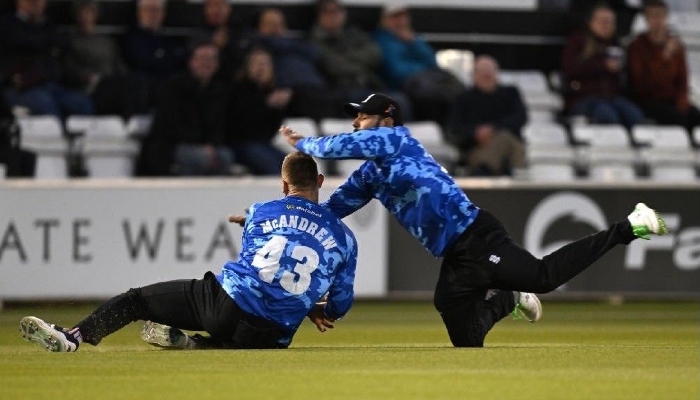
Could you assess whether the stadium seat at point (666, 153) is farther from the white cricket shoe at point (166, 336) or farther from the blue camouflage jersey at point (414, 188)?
the white cricket shoe at point (166, 336)

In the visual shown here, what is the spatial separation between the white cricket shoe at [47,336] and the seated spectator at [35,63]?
8.00 metres

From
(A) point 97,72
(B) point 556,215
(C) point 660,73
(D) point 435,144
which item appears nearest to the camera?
(B) point 556,215

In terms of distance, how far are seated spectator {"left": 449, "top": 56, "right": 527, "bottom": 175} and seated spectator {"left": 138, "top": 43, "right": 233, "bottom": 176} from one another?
2841 millimetres

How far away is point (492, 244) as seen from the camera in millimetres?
9734

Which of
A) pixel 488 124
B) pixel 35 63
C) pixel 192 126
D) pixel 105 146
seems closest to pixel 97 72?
pixel 35 63

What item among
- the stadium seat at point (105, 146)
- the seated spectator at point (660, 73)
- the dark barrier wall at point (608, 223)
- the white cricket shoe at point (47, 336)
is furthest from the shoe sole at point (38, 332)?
the seated spectator at point (660, 73)

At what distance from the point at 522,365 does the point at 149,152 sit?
29.7 ft

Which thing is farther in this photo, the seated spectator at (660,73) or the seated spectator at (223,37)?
the seated spectator at (660,73)

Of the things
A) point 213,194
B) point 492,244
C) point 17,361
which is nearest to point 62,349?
point 17,361

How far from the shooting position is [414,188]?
9.68m

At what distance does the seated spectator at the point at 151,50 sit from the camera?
1786cm

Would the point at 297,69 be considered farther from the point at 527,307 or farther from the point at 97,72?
the point at 527,307

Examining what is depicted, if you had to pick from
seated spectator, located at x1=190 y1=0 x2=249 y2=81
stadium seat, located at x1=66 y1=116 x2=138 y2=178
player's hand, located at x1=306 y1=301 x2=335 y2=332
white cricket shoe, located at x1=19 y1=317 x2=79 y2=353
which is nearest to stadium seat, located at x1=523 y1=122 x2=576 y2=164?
seated spectator, located at x1=190 y1=0 x2=249 y2=81

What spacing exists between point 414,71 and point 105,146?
13.4 feet
